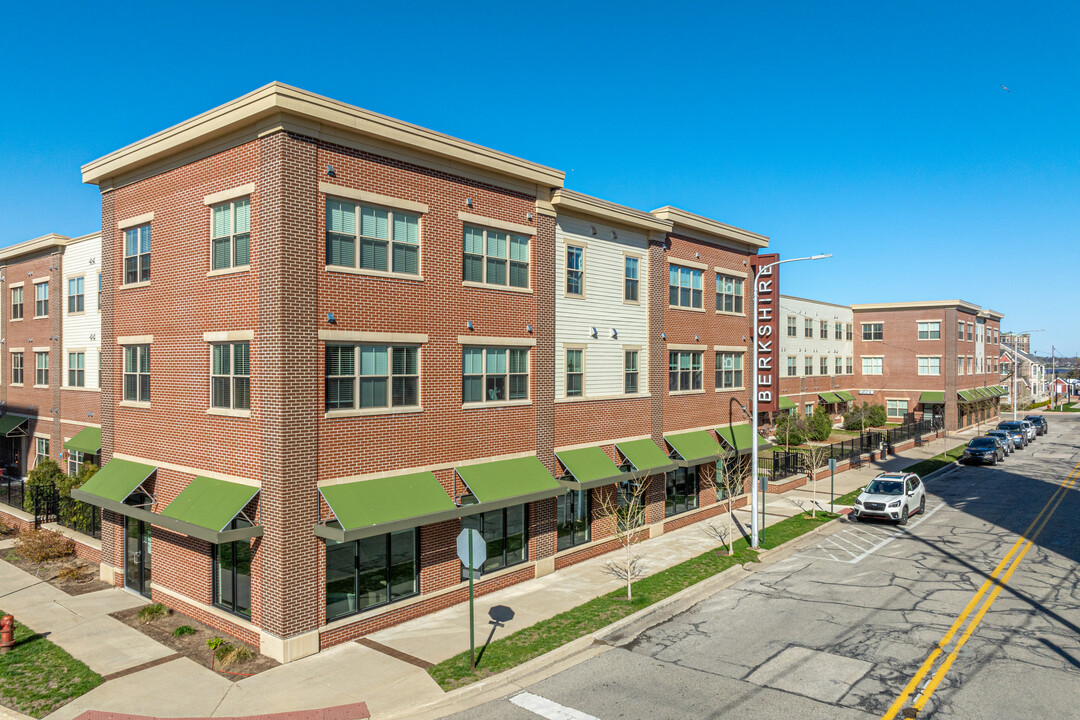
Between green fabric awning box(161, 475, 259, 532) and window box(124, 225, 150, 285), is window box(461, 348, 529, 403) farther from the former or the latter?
window box(124, 225, 150, 285)

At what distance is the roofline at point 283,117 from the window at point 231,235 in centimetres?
175

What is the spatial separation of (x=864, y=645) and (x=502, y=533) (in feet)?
31.5

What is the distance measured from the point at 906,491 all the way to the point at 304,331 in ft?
79.9

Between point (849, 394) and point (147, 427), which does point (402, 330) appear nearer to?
point (147, 427)

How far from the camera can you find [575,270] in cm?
2253

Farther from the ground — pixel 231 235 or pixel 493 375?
pixel 231 235

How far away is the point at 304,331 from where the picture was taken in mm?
14703

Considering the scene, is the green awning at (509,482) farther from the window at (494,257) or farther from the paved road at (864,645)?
the window at (494,257)

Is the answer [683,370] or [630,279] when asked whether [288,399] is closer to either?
[630,279]

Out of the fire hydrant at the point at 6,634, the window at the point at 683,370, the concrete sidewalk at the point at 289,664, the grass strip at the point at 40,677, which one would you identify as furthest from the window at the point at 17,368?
the window at the point at 683,370

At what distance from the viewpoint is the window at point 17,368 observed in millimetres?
33594

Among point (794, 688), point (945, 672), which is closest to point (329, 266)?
point (794, 688)

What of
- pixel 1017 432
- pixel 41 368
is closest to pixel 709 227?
pixel 41 368

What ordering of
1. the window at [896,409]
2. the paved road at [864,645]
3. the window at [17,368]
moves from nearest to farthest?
the paved road at [864,645], the window at [17,368], the window at [896,409]
